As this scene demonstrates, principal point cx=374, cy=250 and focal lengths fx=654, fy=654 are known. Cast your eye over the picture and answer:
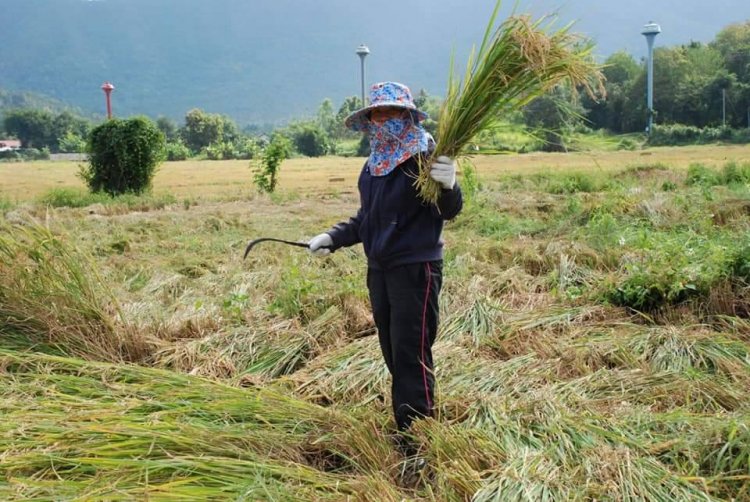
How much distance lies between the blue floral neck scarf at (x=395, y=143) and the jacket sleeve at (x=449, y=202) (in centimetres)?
22

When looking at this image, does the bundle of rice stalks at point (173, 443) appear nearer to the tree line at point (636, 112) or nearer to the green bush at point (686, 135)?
the tree line at point (636, 112)

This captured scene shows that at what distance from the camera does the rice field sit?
6.68 ft

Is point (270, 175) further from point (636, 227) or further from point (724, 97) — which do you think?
point (724, 97)

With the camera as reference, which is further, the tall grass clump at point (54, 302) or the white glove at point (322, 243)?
the tall grass clump at point (54, 302)

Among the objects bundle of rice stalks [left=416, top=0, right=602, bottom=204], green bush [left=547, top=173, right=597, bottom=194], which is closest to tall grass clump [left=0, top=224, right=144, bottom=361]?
bundle of rice stalks [left=416, top=0, right=602, bottom=204]

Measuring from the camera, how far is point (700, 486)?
6.37 ft

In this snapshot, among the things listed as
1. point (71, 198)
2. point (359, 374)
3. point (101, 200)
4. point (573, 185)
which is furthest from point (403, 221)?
point (71, 198)

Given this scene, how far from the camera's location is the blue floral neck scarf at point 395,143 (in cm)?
246

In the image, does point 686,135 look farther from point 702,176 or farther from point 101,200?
point 101,200

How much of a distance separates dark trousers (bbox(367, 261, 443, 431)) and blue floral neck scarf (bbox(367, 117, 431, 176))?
0.39 metres

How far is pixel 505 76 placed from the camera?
234 cm

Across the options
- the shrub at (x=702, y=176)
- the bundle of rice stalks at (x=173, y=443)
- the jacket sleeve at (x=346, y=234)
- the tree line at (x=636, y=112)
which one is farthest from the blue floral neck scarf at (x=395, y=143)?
the shrub at (x=702, y=176)

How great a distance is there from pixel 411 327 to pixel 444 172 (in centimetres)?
61

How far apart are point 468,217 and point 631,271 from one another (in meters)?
4.12
